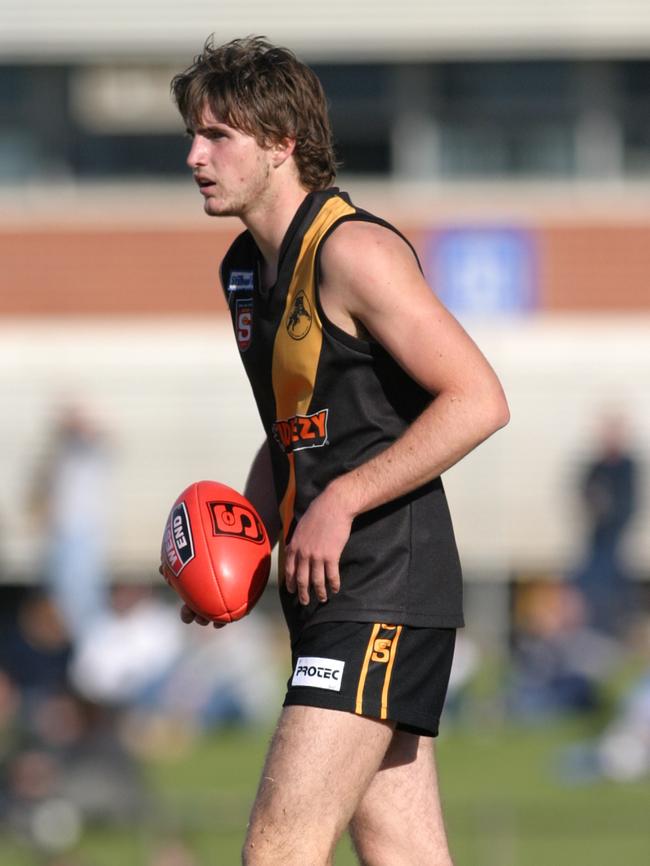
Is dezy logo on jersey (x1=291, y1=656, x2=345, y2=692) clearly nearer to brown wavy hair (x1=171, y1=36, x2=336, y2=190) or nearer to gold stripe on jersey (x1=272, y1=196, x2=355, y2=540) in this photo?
gold stripe on jersey (x1=272, y1=196, x2=355, y2=540)

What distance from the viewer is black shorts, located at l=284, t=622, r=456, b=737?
3.96 m

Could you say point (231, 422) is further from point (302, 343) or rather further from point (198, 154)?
point (302, 343)

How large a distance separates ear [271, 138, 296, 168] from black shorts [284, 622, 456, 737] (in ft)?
3.70

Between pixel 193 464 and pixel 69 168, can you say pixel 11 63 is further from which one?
pixel 193 464

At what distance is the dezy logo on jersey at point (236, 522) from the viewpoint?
4.36 m

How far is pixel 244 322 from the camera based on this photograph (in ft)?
14.2

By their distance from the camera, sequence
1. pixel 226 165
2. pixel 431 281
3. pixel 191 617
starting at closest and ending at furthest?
pixel 226 165 → pixel 191 617 → pixel 431 281

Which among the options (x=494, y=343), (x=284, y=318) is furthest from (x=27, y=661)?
(x=284, y=318)

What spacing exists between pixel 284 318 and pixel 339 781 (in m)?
1.09

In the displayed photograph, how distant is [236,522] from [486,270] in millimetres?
6828

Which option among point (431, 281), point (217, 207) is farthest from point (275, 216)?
point (431, 281)

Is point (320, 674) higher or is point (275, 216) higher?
point (275, 216)

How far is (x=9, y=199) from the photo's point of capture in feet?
50.0

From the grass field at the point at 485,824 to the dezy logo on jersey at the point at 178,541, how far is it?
3201mm
